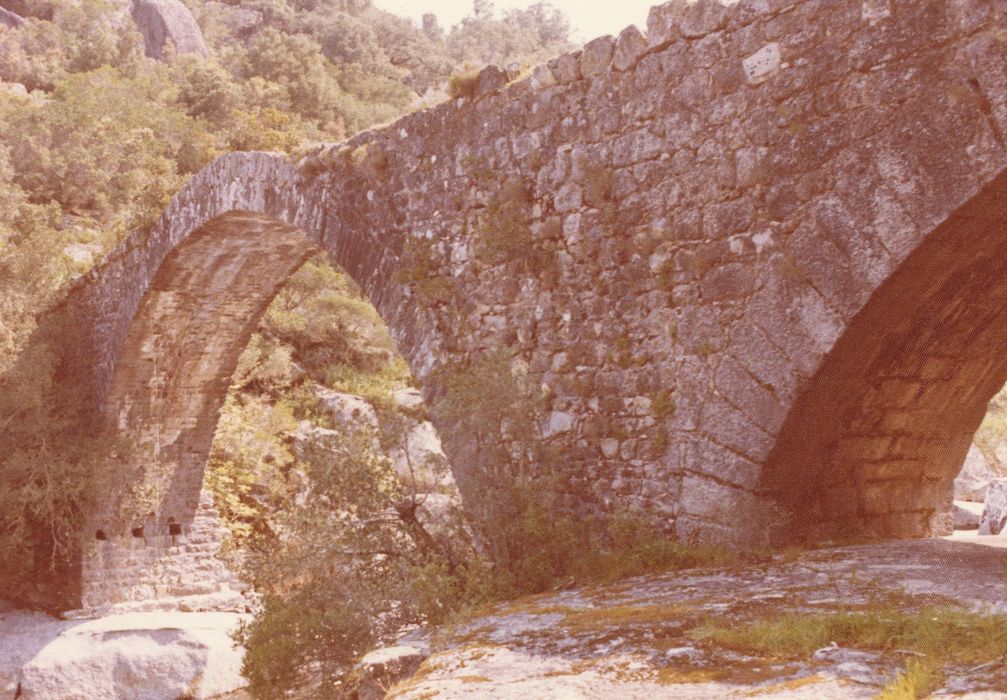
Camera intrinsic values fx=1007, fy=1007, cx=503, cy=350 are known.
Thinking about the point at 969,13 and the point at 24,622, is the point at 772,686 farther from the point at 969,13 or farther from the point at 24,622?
the point at 24,622

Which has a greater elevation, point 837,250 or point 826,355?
point 837,250

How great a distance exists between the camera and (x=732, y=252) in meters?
4.81

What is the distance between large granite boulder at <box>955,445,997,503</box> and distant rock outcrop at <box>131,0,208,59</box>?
33.8 metres

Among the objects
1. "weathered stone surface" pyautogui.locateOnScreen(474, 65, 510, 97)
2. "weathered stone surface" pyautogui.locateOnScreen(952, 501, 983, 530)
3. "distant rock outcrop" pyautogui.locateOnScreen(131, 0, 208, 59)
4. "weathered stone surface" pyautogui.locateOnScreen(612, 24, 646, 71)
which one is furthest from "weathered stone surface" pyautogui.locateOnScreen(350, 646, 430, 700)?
"distant rock outcrop" pyautogui.locateOnScreen(131, 0, 208, 59)

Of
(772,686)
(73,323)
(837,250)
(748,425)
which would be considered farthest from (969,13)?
(73,323)

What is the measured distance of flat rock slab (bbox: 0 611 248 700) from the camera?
33.3ft

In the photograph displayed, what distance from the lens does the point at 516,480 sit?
540cm

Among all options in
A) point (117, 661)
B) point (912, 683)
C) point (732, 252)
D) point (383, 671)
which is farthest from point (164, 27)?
point (912, 683)

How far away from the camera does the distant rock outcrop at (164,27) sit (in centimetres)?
3906

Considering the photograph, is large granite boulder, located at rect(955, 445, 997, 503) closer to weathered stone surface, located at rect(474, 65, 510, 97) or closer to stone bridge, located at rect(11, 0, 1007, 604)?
stone bridge, located at rect(11, 0, 1007, 604)

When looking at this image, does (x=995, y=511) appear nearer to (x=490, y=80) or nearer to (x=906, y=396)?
(x=906, y=396)

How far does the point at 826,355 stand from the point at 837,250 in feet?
1.49

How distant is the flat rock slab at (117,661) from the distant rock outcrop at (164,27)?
106 feet

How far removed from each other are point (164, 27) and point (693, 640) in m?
41.0
